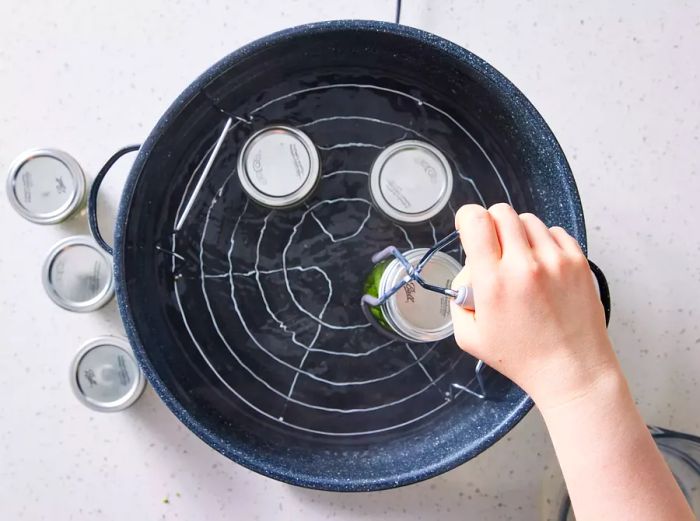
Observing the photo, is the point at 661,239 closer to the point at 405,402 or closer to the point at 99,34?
the point at 405,402

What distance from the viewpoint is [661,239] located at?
0.69 m

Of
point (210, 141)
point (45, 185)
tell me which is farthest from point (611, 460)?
point (45, 185)

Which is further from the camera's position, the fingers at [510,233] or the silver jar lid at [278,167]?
the silver jar lid at [278,167]

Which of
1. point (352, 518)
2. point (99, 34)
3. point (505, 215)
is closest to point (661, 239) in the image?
point (505, 215)

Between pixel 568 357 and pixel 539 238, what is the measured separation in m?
0.08

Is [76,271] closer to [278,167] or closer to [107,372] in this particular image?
[107,372]

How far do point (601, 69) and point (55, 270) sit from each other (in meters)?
0.58

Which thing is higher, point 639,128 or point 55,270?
point 639,128

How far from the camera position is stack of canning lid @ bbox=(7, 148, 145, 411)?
64 centimetres

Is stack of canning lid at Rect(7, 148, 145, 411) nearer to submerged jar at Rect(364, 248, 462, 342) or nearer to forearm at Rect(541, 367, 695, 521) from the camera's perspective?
submerged jar at Rect(364, 248, 462, 342)

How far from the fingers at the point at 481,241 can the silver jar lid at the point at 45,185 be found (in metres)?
0.39

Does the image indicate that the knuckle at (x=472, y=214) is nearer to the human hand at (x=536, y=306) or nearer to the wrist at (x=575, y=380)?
the human hand at (x=536, y=306)

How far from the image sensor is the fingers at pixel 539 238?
0.45 m

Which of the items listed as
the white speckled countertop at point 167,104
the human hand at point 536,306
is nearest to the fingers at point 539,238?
the human hand at point 536,306
